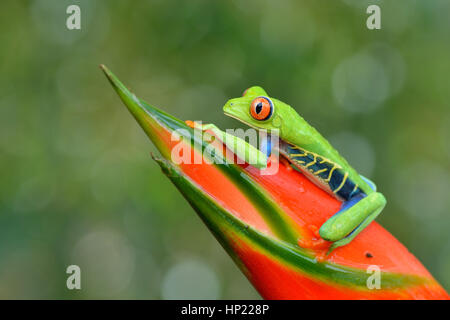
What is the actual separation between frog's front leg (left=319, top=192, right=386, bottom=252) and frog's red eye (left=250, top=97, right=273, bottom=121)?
20 cm

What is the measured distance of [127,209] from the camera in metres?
1.77

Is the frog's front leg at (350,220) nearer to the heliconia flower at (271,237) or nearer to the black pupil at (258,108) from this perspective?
the heliconia flower at (271,237)

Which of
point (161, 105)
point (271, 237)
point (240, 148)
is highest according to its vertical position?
point (161, 105)

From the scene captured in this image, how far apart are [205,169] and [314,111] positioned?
1184 millimetres

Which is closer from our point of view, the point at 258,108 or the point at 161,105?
the point at 258,108

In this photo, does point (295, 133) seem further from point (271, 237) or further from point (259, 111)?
point (271, 237)

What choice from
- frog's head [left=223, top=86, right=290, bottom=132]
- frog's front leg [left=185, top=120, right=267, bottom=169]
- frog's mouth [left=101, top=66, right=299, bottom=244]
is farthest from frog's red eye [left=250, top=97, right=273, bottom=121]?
frog's mouth [left=101, top=66, right=299, bottom=244]

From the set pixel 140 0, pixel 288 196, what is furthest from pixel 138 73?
pixel 288 196

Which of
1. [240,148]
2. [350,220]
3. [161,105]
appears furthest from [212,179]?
[161,105]

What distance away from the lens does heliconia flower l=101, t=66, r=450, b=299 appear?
2.00ft

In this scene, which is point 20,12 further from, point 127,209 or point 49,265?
point 49,265

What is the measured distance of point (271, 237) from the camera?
2.02 feet

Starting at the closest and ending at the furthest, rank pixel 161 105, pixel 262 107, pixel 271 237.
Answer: pixel 271 237
pixel 262 107
pixel 161 105

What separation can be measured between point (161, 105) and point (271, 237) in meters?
1.29
